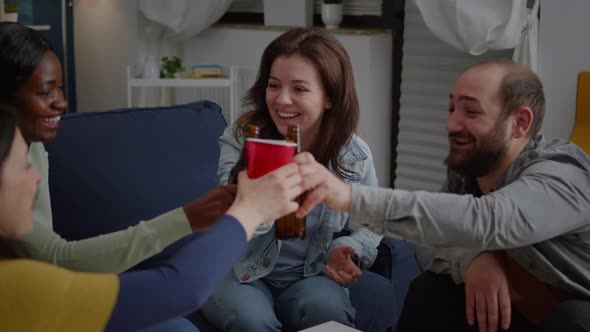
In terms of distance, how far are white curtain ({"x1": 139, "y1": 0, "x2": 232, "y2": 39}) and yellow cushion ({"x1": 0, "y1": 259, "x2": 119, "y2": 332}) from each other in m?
3.54

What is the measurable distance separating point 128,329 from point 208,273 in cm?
15

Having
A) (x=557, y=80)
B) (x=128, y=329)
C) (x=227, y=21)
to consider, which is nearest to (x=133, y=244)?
(x=128, y=329)

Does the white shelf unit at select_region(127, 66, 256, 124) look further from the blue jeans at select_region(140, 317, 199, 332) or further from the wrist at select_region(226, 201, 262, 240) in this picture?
the wrist at select_region(226, 201, 262, 240)

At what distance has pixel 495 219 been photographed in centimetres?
162

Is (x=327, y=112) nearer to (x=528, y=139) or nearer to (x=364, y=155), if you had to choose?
(x=364, y=155)

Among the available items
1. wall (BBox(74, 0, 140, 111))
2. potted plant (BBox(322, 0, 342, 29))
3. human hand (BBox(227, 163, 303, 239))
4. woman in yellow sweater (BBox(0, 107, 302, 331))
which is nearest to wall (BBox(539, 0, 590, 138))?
potted plant (BBox(322, 0, 342, 29))

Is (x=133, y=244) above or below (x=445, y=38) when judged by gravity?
below

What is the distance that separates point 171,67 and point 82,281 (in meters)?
3.43

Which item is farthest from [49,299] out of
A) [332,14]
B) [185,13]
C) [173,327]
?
[185,13]

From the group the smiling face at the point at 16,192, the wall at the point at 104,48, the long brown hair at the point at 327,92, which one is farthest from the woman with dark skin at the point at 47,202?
the wall at the point at 104,48

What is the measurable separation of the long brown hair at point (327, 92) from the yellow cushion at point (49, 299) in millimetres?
999

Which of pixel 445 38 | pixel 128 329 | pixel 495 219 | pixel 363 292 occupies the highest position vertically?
pixel 445 38

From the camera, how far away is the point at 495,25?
3484 mm

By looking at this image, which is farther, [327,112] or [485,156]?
[327,112]
